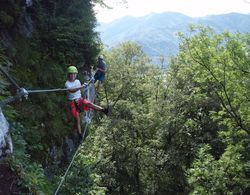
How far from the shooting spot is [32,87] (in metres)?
10.1

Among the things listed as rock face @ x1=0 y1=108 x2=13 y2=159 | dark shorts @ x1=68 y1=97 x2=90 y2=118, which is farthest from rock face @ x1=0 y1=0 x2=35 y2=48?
rock face @ x1=0 y1=108 x2=13 y2=159

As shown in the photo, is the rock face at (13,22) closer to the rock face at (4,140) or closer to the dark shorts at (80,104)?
the dark shorts at (80,104)

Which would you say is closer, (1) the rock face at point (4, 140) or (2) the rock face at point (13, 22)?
(1) the rock face at point (4, 140)

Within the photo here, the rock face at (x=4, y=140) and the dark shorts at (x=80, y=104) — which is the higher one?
the rock face at (x=4, y=140)

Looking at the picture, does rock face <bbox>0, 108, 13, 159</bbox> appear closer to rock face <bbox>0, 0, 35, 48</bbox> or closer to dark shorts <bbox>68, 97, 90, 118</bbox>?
dark shorts <bbox>68, 97, 90, 118</bbox>

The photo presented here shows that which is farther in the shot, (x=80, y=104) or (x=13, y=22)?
(x=13, y=22)

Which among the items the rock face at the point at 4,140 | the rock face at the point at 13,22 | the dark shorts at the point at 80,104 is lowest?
the dark shorts at the point at 80,104

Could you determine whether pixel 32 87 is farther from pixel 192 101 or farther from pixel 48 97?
pixel 192 101

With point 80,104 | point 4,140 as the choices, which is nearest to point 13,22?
point 80,104

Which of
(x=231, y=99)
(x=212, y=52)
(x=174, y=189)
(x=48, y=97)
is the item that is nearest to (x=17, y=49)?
(x=48, y=97)

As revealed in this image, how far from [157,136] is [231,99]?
9.34m

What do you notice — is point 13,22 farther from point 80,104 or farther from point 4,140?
point 4,140

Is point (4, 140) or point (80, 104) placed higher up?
point (4, 140)

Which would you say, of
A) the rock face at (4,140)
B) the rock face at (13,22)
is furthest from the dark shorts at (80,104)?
the rock face at (4,140)
